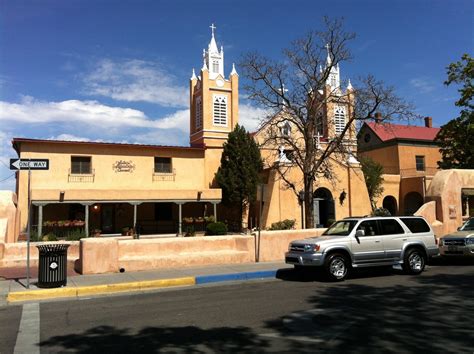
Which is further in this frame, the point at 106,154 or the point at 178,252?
the point at 106,154

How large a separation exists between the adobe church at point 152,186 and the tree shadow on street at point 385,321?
16138 millimetres

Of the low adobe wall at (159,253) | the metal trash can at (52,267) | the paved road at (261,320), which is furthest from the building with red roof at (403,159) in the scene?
the metal trash can at (52,267)

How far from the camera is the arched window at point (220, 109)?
35169 millimetres

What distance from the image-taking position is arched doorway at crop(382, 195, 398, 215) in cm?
3760

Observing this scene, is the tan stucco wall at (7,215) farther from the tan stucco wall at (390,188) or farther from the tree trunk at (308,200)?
the tan stucco wall at (390,188)

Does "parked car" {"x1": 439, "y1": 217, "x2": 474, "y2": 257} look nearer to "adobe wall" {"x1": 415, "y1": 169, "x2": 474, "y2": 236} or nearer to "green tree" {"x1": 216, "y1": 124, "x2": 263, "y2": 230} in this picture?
"adobe wall" {"x1": 415, "y1": 169, "x2": 474, "y2": 236}

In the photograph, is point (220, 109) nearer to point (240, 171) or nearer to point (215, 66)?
point (215, 66)

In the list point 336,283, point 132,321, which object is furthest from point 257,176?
point 132,321

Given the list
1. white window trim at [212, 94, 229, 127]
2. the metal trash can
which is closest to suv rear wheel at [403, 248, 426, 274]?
the metal trash can

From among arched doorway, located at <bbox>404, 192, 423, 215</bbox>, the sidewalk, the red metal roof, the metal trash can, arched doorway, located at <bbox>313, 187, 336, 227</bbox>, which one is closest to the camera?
the sidewalk

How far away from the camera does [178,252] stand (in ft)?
47.7

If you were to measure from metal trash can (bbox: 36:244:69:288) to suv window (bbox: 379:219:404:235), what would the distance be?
872 cm

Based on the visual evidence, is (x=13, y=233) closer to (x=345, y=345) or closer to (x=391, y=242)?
(x=391, y=242)

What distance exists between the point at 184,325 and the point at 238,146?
78.1 ft
